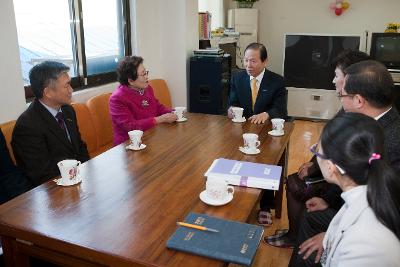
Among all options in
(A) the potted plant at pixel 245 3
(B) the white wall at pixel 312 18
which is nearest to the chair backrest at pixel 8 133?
(A) the potted plant at pixel 245 3

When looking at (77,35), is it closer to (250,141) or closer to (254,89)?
(254,89)

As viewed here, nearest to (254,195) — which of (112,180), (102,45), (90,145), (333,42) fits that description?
(112,180)

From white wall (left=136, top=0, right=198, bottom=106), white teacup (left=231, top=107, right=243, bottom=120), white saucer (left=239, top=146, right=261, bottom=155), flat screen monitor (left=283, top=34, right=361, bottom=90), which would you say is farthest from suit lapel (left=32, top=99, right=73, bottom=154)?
flat screen monitor (left=283, top=34, right=361, bottom=90)

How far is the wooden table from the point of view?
110cm

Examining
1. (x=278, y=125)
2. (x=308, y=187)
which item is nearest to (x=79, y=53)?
(x=278, y=125)

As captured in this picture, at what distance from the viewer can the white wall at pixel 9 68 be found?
7.38ft

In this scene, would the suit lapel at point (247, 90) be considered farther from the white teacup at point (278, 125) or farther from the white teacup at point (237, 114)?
the white teacup at point (278, 125)

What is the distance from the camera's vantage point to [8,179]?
1802 mm

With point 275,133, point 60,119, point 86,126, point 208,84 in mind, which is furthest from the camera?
point 208,84

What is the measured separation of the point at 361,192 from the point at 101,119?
7.47ft

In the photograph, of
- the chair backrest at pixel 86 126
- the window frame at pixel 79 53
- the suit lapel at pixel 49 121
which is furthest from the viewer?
the window frame at pixel 79 53

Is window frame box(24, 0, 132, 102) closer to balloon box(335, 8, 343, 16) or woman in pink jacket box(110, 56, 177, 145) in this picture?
woman in pink jacket box(110, 56, 177, 145)

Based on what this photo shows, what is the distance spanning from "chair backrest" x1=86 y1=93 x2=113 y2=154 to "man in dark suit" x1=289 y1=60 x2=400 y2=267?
1826 mm

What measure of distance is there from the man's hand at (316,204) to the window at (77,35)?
2089mm
